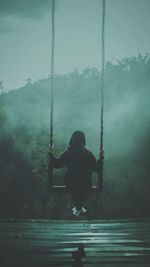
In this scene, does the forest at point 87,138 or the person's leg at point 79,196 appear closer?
the person's leg at point 79,196

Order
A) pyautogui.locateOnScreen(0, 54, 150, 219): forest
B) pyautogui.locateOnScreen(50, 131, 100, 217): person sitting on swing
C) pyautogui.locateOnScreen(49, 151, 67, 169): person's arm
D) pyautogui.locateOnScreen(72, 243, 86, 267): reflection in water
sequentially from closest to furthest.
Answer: pyautogui.locateOnScreen(72, 243, 86, 267): reflection in water < pyautogui.locateOnScreen(50, 131, 100, 217): person sitting on swing < pyautogui.locateOnScreen(49, 151, 67, 169): person's arm < pyautogui.locateOnScreen(0, 54, 150, 219): forest

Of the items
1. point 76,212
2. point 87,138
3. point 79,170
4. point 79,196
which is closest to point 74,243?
point 76,212

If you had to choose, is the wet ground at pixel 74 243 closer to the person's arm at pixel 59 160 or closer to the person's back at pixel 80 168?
the person's back at pixel 80 168

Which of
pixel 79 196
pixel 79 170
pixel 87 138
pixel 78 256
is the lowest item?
pixel 87 138

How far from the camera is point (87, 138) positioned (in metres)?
17.7

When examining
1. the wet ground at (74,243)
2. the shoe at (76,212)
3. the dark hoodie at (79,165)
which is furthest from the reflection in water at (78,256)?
the dark hoodie at (79,165)

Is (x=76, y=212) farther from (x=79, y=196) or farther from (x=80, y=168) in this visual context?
(x=80, y=168)

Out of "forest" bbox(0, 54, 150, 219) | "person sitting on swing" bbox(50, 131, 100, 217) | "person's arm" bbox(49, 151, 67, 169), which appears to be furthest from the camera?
"forest" bbox(0, 54, 150, 219)

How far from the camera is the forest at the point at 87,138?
1453 centimetres

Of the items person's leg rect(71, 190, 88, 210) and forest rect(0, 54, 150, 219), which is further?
forest rect(0, 54, 150, 219)

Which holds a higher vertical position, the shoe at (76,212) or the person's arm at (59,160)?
the person's arm at (59,160)

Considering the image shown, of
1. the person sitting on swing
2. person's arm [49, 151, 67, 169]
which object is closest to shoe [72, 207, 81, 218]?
the person sitting on swing

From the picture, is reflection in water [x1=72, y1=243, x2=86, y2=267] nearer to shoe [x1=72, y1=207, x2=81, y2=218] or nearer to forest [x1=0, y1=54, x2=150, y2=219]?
shoe [x1=72, y1=207, x2=81, y2=218]

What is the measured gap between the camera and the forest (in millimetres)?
14531
